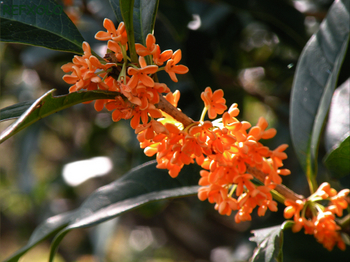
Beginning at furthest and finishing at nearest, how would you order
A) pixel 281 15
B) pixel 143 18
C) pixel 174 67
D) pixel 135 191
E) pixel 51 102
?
1. pixel 281 15
2. pixel 135 191
3. pixel 143 18
4. pixel 174 67
5. pixel 51 102

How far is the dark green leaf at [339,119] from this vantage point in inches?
50.9

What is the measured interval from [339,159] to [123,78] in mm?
814

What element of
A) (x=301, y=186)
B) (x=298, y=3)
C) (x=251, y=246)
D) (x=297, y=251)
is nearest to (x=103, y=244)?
(x=251, y=246)

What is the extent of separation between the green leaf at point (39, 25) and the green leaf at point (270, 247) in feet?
2.81

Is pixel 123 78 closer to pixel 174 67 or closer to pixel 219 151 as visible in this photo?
pixel 174 67

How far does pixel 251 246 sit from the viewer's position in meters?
1.99

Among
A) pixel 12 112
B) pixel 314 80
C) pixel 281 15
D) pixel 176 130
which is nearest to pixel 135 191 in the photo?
pixel 176 130

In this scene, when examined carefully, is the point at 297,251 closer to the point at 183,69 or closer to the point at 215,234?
the point at 183,69

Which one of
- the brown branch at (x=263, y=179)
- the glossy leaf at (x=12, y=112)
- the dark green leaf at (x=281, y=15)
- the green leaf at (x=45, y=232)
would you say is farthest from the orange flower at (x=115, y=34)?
the dark green leaf at (x=281, y=15)

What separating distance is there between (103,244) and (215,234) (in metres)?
1.42

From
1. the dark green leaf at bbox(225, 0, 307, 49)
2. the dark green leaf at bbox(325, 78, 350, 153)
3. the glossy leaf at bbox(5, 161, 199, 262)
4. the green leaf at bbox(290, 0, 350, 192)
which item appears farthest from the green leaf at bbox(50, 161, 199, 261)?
the dark green leaf at bbox(225, 0, 307, 49)

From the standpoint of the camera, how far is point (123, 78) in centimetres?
80

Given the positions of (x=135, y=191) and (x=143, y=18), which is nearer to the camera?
(x=143, y=18)

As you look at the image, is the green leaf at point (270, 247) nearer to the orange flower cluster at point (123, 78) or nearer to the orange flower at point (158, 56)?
the orange flower cluster at point (123, 78)
